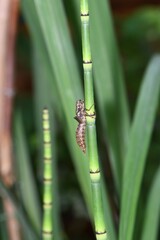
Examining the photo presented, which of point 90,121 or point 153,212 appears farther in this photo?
point 153,212

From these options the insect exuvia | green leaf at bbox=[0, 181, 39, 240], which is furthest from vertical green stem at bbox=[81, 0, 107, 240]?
green leaf at bbox=[0, 181, 39, 240]

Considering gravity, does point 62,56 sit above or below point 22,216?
above

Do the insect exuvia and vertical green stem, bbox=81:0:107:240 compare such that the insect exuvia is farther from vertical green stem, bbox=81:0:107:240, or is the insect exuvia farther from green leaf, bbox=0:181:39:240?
green leaf, bbox=0:181:39:240

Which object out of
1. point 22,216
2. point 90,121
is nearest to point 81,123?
point 90,121

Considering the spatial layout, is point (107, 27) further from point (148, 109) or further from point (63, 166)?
point (63, 166)

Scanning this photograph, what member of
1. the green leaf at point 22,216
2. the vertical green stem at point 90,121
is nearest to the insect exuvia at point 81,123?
the vertical green stem at point 90,121

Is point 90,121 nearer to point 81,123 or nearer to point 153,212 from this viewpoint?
point 81,123

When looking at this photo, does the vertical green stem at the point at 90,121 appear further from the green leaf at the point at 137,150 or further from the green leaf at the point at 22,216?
the green leaf at the point at 22,216
